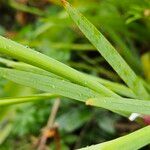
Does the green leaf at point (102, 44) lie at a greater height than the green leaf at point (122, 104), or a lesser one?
greater

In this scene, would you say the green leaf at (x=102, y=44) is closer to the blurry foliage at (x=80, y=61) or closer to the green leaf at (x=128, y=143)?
the green leaf at (x=128, y=143)

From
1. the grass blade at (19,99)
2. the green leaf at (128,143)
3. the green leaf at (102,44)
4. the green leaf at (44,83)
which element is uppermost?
the grass blade at (19,99)

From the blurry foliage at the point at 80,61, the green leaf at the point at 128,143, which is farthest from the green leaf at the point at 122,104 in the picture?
the blurry foliage at the point at 80,61

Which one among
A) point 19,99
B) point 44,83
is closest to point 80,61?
point 19,99

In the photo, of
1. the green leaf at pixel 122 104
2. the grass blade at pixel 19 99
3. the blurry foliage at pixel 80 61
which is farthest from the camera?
the blurry foliage at pixel 80 61

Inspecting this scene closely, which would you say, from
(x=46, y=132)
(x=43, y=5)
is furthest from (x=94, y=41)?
(x=43, y=5)

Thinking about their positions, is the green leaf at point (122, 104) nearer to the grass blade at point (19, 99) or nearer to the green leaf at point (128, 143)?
the green leaf at point (128, 143)

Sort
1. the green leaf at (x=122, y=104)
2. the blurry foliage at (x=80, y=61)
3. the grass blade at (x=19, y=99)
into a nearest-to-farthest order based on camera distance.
Answer: the green leaf at (x=122, y=104) → the grass blade at (x=19, y=99) → the blurry foliage at (x=80, y=61)

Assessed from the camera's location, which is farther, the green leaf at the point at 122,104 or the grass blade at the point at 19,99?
the grass blade at the point at 19,99

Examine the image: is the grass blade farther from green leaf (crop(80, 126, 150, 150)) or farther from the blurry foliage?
the blurry foliage

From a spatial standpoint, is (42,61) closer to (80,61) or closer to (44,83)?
(44,83)
